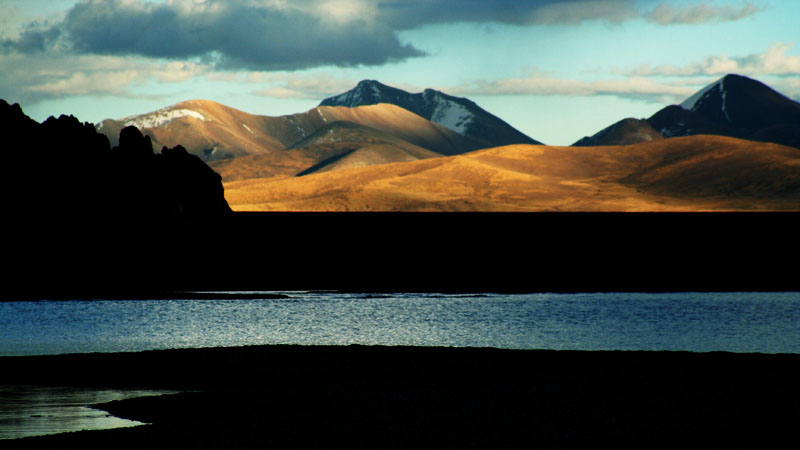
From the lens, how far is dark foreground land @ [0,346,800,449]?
19.2 metres

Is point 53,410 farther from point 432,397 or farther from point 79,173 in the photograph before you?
point 79,173

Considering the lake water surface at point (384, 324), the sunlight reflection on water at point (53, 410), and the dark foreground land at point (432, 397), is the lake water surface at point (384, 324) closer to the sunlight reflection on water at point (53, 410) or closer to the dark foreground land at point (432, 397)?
the sunlight reflection on water at point (53, 410)

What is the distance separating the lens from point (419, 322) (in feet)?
160

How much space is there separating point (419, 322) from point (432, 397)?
25199mm

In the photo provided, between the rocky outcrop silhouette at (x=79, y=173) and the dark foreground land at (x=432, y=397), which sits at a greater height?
the rocky outcrop silhouette at (x=79, y=173)

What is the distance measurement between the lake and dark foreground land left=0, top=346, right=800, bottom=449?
513cm

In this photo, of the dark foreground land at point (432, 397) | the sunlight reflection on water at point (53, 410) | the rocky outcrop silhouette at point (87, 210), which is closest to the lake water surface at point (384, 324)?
the sunlight reflection on water at point (53, 410)

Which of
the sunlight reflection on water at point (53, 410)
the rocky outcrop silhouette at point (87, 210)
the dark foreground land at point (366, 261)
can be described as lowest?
the dark foreground land at point (366, 261)

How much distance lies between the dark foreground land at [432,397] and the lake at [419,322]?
5.13 m

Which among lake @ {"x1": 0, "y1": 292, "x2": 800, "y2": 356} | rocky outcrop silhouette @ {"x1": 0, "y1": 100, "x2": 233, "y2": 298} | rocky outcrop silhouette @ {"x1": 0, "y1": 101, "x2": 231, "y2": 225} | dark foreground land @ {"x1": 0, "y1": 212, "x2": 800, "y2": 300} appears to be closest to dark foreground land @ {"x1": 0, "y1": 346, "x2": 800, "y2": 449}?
lake @ {"x1": 0, "y1": 292, "x2": 800, "y2": 356}

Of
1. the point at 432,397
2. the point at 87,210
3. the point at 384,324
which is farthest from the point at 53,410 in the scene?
the point at 87,210

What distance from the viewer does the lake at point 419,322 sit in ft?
129

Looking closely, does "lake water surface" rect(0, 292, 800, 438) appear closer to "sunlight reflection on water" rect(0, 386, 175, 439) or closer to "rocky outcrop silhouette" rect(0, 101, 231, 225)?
"sunlight reflection on water" rect(0, 386, 175, 439)

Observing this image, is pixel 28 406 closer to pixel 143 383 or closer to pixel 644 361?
pixel 143 383
